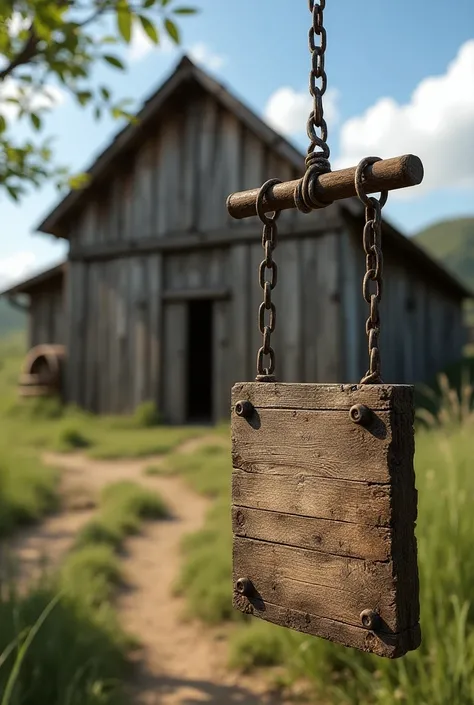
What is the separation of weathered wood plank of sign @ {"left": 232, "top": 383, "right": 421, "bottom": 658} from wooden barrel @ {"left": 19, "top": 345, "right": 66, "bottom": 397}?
→ 414 inches

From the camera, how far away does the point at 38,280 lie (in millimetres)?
13617

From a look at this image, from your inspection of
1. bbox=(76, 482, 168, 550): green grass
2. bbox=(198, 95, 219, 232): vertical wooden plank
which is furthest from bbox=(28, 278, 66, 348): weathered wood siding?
bbox=(76, 482, 168, 550): green grass

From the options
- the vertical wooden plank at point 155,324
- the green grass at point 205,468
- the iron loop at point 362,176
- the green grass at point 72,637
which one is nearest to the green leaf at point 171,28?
the iron loop at point 362,176

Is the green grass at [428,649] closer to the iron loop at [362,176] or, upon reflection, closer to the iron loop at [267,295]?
the iron loop at [267,295]

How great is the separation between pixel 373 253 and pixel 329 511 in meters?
0.57

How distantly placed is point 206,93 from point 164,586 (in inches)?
324

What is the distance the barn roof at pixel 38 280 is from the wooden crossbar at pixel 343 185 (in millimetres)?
12230

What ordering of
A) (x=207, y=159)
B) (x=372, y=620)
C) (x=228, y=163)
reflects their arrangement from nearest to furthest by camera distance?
1. (x=372, y=620)
2. (x=228, y=163)
3. (x=207, y=159)

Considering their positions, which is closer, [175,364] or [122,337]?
[175,364]

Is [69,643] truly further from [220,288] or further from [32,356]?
[32,356]

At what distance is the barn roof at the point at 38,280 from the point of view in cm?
1345

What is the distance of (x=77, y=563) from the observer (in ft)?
14.8

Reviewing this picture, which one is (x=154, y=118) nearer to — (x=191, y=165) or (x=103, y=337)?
(x=191, y=165)

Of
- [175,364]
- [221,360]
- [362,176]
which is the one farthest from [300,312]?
[362,176]
